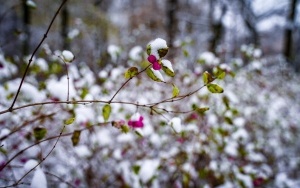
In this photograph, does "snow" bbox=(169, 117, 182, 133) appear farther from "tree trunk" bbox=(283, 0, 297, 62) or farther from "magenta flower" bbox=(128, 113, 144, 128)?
"tree trunk" bbox=(283, 0, 297, 62)

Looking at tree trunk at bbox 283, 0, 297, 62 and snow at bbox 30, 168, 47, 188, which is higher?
tree trunk at bbox 283, 0, 297, 62

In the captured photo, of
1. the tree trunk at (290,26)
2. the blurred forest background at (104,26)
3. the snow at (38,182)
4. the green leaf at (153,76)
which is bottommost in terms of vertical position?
the snow at (38,182)

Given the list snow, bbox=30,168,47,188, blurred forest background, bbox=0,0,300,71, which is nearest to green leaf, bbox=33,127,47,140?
snow, bbox=30,168,47,188

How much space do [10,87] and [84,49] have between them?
3097mm

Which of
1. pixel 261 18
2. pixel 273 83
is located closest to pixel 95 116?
pixel 273 83

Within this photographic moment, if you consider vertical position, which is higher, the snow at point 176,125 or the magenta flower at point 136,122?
the magenta flower at point 136,122

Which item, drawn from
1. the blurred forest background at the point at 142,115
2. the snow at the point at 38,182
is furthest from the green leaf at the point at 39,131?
the snow at the point at 38,182

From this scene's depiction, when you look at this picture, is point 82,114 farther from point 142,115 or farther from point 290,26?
point 290,26

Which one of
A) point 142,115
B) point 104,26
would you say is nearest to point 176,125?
point 142,115

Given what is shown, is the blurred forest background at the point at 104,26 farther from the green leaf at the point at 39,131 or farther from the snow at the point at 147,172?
the green leaf at the point at 39,131

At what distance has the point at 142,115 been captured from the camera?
137 inches

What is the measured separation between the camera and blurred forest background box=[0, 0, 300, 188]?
2.10m

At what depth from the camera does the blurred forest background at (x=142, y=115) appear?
82.6 inches

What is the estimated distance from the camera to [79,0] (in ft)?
24.0
